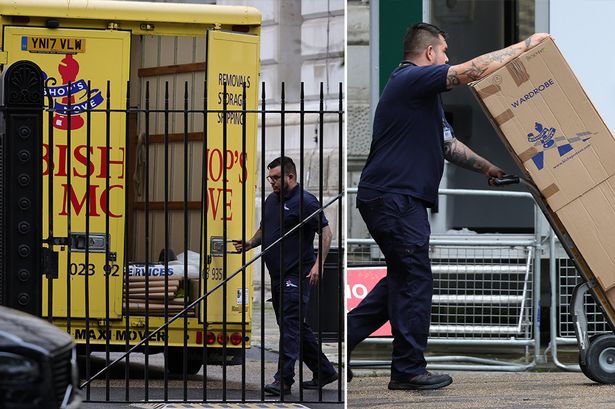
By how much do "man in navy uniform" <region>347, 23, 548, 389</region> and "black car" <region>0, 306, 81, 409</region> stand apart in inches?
95.0

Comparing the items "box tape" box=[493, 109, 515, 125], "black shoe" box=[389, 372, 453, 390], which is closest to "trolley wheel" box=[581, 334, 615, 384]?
"black shoe" box=[389, 372, 453, 390]

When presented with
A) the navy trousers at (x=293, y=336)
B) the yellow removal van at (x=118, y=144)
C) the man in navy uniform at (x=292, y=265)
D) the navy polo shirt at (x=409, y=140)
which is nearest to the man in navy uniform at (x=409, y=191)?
the navy polo shirt at (x=409, y=140)

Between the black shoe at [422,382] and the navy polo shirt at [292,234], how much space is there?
5.32 feet

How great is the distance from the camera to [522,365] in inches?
411

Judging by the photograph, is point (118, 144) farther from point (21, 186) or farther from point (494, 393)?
point (494, 393)

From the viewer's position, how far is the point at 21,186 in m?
7.80

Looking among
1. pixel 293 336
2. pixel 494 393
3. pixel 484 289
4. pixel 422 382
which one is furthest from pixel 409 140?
pixel 484 289

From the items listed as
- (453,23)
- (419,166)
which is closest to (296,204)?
(419,166)

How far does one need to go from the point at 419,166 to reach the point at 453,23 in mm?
5143

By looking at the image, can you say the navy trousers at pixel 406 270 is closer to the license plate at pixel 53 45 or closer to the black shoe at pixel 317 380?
the black shoe at pixel 317 380

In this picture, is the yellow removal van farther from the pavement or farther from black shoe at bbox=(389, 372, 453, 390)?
black shoe at bbox=(389, 372, 453, 390)

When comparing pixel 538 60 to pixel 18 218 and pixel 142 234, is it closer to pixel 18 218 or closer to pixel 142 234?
pixel 18 218

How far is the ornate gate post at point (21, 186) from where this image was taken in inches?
305

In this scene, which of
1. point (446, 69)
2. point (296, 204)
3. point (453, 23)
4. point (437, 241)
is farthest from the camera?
point (453, 23)
